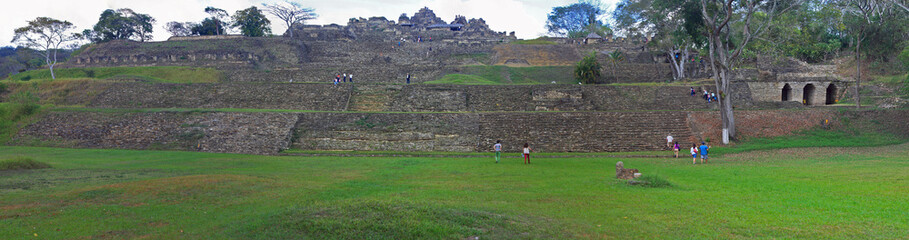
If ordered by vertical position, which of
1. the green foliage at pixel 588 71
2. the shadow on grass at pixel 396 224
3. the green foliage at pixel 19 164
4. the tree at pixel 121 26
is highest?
the tree at pixel 121 26

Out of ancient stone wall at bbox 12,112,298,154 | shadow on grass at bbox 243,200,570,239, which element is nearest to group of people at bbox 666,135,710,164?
shadow on grass at bbox 243,200,570,239

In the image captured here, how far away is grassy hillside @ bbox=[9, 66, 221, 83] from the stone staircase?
12974 mm

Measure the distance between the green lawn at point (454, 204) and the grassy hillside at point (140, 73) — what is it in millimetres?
24670

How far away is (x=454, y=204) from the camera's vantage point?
7.97 m

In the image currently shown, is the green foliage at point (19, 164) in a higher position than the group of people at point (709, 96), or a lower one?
lower

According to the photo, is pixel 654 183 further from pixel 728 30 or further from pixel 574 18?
pixel 574 18

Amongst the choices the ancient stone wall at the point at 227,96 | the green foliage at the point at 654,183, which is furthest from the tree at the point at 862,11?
the ancient stone wall at the point at 227,96

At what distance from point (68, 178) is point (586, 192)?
10290 millimetres

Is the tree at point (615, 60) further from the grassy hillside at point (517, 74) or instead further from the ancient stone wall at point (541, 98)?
the ancient stone wall at point (541, 98)

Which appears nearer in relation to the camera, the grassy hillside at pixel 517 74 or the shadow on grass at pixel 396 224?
the shadow on grass at pixel 396 224

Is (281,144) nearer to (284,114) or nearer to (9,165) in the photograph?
(284,114)

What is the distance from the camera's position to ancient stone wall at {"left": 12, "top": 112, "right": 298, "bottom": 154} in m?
19.9

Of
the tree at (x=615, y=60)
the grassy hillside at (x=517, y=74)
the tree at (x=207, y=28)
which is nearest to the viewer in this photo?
the grassy hillside at (x=517, y=74)

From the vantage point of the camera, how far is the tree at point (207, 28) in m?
53.8
